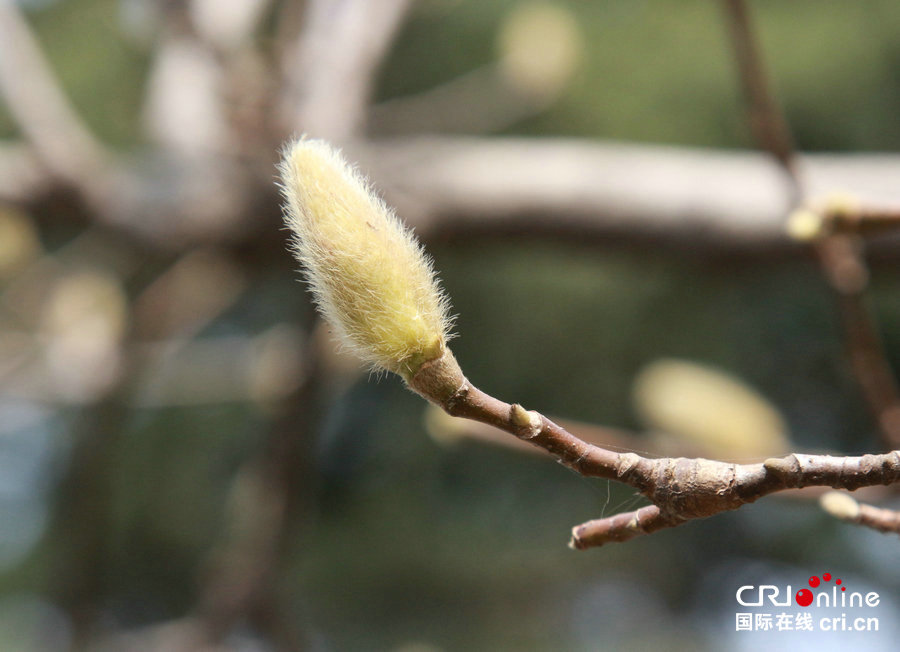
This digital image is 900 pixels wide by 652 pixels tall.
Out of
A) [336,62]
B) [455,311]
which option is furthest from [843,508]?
[455,311]

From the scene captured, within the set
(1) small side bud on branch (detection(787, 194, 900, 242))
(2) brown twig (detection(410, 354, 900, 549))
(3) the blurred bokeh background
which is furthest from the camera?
(3) the blurred bokeh background

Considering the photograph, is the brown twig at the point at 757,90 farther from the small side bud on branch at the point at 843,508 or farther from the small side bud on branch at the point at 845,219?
the small side bud on branch at the point at 843,508

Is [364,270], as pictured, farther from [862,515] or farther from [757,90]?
[757,90]

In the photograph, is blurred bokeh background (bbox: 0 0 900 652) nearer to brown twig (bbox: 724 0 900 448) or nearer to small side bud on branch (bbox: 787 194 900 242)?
brown twig (bbox: 724 0 900 448)

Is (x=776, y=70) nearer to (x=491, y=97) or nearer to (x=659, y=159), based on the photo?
(x=491, y=97)

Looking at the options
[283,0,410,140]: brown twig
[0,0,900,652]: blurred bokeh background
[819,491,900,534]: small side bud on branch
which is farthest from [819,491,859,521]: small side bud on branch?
[283,0,410,140]: brown twig

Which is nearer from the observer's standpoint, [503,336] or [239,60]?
[239,60]

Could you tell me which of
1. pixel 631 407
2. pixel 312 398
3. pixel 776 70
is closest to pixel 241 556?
pixel 312 398
